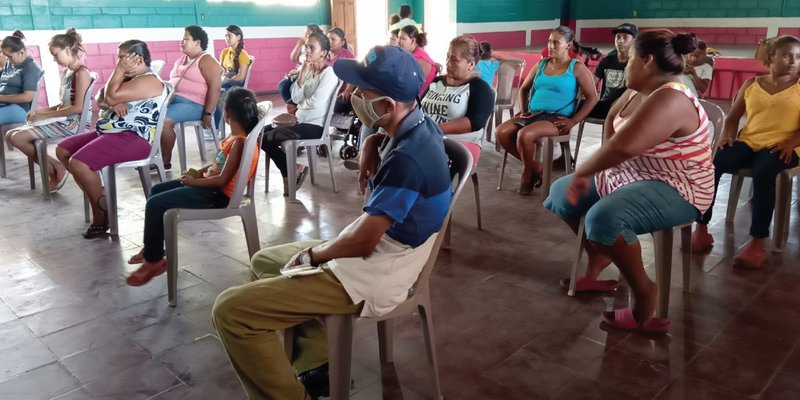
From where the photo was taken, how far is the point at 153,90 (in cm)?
358

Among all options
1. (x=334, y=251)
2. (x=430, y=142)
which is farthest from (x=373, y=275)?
(x=430, y=142)

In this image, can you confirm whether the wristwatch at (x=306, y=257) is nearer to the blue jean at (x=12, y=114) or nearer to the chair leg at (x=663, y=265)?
the chair leg at (x=663, y=265)

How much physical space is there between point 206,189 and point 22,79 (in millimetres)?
3305

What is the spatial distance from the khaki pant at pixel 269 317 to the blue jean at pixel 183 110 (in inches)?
143

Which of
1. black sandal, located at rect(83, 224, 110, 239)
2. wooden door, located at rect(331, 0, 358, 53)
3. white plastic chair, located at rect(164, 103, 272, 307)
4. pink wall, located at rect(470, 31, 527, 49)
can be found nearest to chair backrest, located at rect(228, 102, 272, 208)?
white plastic chair, located at rect(164, 103, 272, 307)

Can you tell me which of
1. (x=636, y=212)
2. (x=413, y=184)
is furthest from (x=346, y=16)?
(x=413, y=184)

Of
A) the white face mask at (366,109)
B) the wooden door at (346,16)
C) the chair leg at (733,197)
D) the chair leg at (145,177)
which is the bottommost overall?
the chair leg at (733,197)

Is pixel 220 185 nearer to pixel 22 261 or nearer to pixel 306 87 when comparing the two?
pixel 22 261

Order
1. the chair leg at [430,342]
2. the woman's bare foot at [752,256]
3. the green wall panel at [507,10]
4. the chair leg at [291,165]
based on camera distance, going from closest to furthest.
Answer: the chair leg at [430,342]
the woman's bare foot at [752,256]
the chair leg at [291,165]
the green wall panel at [507,10]

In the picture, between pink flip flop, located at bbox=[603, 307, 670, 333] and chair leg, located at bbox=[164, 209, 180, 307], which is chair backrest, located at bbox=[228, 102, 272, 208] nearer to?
chair leg, located at bbox=[164, 209, 180, 307]

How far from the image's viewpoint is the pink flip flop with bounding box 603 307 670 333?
8.14ft

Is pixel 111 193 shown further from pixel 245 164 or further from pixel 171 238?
pixel 245 164

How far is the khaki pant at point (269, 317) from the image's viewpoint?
5.53 feet

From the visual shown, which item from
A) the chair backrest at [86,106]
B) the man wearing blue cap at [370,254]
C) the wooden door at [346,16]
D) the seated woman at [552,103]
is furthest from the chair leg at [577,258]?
the wooden door at [346,16]
